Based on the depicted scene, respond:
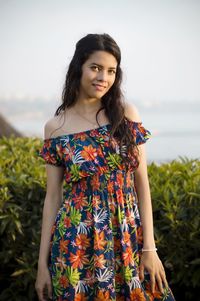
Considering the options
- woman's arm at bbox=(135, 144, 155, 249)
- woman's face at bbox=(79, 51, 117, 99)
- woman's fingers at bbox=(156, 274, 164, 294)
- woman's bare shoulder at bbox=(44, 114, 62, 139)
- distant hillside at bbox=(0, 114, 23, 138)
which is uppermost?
distant hillside at bbox=(0, 114, 23, 138)

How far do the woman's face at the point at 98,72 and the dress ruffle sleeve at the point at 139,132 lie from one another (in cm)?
23

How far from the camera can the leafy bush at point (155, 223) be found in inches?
144

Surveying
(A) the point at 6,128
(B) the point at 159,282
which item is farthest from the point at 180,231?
(A) the point at 6,128

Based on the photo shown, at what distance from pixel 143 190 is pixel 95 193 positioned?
261 mm

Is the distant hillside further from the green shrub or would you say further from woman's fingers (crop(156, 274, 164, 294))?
woman's fingers (crop(156, 274, 164, 294))

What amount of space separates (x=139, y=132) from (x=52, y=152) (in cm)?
46

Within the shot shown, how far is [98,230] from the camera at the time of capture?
2709 mm

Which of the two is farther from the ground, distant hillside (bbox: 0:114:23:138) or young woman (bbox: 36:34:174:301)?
distant hillside (bbox: 0:114:23:138)

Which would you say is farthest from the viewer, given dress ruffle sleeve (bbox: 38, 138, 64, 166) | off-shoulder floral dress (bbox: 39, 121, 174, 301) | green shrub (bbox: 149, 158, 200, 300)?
green shrub (bbox: 149, 158, 200, 300)

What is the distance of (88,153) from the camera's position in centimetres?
275

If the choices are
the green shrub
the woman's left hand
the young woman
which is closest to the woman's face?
the young woman

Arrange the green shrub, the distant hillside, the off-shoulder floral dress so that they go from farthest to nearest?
the distant hillside → the green shrub → the off-shoulder floral dress

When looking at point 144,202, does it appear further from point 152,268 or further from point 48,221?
point 48,221

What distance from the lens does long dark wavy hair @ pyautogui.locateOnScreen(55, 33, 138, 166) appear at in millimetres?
2758
